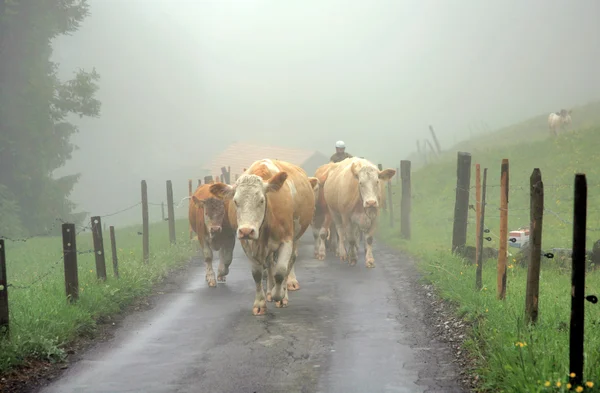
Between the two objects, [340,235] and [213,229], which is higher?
[213,229]

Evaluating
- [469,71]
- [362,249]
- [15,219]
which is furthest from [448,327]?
[469,71]

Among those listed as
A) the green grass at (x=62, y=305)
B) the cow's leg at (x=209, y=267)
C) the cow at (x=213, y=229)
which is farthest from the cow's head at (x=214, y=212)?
the green grass at (x=62, y=305)

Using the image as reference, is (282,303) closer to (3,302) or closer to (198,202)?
(198,202)

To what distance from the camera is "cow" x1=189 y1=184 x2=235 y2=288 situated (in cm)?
1252

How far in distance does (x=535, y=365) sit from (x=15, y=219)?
25920 millimetres

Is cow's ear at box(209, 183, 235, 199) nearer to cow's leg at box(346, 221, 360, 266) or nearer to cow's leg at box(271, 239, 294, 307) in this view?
cow's leg at box(271, 239, 294, 307)

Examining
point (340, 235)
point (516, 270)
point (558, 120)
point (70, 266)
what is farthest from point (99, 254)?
point (558, 120)

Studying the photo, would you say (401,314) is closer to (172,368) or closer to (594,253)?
(172,368)

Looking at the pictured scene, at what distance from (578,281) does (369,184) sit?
899 centimetres

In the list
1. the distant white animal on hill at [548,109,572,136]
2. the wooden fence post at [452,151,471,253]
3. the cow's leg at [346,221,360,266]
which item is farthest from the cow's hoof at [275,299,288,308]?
the distant white animal on hill at [548,109,572,136]

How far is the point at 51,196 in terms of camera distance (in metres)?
32.0

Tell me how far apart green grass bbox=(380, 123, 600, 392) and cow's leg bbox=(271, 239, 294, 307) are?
2.37 meters

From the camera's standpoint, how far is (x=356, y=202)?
50.0ft

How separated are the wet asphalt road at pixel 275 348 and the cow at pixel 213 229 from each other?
2.27 feet
